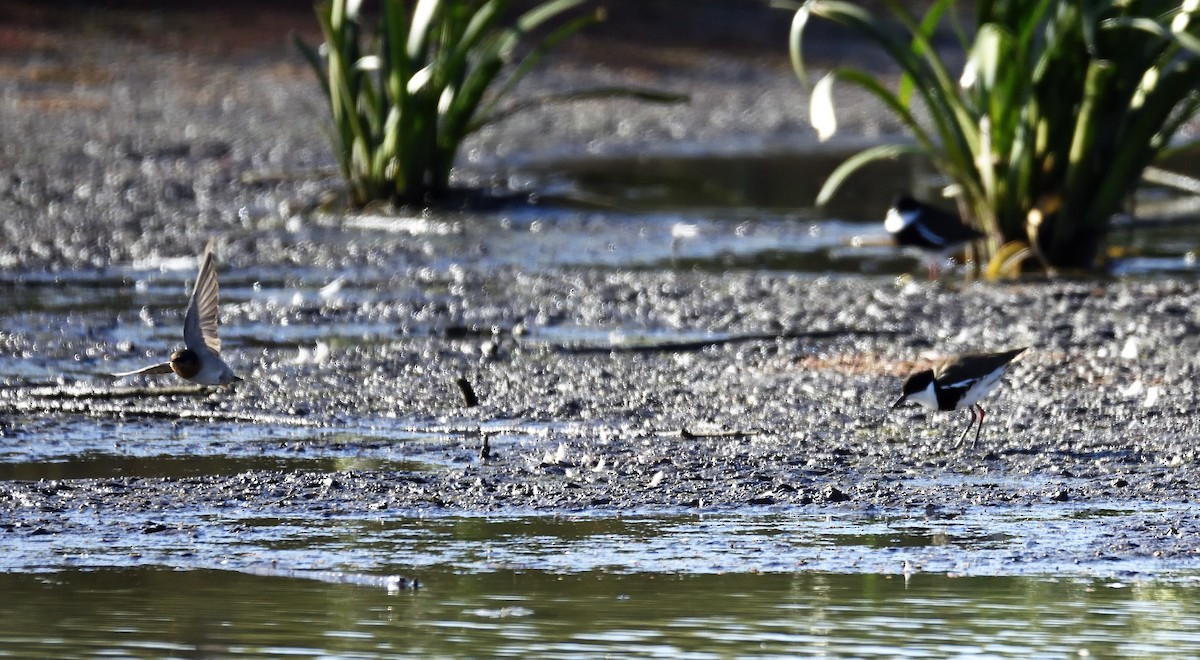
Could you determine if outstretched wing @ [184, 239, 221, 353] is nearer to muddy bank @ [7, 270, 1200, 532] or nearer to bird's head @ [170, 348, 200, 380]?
bird's head @ [170, 348, 200, 380]

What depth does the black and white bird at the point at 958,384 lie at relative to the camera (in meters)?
7.01

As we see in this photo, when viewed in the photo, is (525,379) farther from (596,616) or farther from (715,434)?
(596,616)

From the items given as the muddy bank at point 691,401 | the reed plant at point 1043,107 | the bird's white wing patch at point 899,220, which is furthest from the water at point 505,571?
the bird's white wing patch at point 899,220

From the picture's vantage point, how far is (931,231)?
11.6m

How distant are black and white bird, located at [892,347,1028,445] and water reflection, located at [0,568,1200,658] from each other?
1835 millimetres

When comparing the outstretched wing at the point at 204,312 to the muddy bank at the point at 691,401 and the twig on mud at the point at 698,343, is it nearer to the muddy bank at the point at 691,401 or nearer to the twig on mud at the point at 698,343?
the muddy bank at the point at 691,401

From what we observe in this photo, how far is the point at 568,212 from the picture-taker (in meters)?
15.3

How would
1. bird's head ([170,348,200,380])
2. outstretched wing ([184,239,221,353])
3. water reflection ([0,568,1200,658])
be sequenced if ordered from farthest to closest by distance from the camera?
outstretched wing ([184,239,221,353]), bird's head ([170,348,200,380]), water reflection ([0,568,1200,658])

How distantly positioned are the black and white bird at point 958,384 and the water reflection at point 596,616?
1835mm

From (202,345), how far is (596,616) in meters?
2.85

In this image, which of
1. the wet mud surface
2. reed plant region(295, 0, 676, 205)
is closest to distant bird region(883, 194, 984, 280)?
the wet mud surface

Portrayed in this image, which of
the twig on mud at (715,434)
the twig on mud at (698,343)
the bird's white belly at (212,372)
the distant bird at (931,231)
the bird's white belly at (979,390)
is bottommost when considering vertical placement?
the twig on mud at (715,434)

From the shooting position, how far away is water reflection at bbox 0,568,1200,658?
15.0 ft

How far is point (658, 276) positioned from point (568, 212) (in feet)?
11.3
